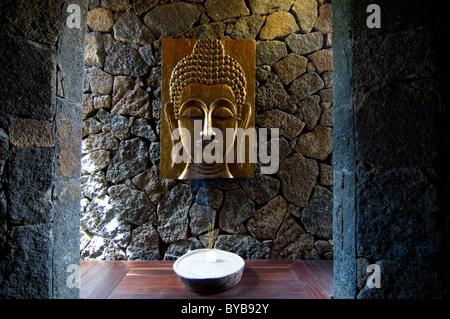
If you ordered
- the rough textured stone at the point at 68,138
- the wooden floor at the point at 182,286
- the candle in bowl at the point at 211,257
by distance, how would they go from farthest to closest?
the candle in bowl at the point at 211,257 → the wooden floor at the point at 182,286 → the rough textured stone at the point at 68,138

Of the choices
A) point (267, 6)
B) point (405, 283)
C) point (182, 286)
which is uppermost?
point (267, 6)

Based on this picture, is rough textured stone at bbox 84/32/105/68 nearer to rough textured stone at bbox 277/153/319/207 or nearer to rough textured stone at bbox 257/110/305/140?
rough textured stone at bbox 257/110/305/140

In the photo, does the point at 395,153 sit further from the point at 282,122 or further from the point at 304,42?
the point at 304,42

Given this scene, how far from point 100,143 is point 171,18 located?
54.8 inches

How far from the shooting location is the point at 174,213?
205cm

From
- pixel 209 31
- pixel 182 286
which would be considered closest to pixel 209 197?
pixel 182 286

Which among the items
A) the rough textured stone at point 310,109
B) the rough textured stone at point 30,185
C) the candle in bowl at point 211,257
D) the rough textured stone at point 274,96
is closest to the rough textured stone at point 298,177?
the rough textured stone at point 310,109

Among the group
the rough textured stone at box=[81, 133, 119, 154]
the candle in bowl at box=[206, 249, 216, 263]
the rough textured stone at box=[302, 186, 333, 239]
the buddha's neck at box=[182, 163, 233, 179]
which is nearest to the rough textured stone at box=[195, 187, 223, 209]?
the buddha's neck at box=[182, 163, 233, 179]

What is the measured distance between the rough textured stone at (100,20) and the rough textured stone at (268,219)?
91.5 inches

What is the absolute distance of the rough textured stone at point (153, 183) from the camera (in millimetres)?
2059

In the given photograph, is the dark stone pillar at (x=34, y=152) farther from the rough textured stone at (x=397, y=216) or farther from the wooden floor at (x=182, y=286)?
the rough textured stone at (x=397, y=216)

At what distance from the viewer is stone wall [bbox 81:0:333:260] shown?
2.04m

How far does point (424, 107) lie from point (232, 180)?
4.75ft

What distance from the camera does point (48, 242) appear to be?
0.96 metres
